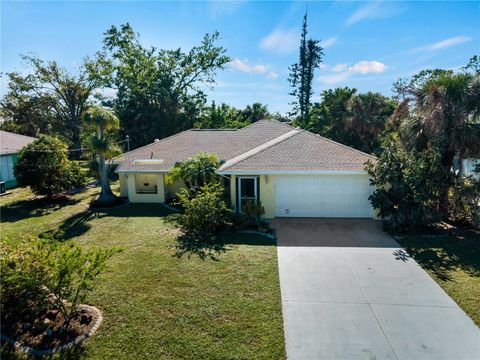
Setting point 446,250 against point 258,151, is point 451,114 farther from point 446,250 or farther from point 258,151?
point 258,151

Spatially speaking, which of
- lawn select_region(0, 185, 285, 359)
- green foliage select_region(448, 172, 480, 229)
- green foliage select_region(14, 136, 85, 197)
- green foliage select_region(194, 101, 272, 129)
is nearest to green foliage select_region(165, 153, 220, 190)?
lawn select_region(0, 185, 285, 359)

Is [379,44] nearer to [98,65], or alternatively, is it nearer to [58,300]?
[58,300]

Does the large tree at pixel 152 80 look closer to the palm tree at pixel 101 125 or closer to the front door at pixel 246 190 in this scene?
the palm tree at pixel 101 125

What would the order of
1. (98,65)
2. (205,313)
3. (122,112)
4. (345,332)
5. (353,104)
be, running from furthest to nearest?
(98,65), (122,112), (353,104), (205,313), (345,332)

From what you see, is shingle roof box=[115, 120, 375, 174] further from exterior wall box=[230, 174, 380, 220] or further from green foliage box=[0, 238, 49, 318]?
green foliage box=[0, 238, 49, 318]

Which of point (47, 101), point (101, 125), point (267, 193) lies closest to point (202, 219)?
point (267, 193)

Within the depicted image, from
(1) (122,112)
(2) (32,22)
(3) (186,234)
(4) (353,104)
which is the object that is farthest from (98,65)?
(3) (186,234)

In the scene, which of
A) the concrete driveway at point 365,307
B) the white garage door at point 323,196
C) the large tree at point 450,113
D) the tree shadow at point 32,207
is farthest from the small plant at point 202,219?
the tree shadow at point 32,207
